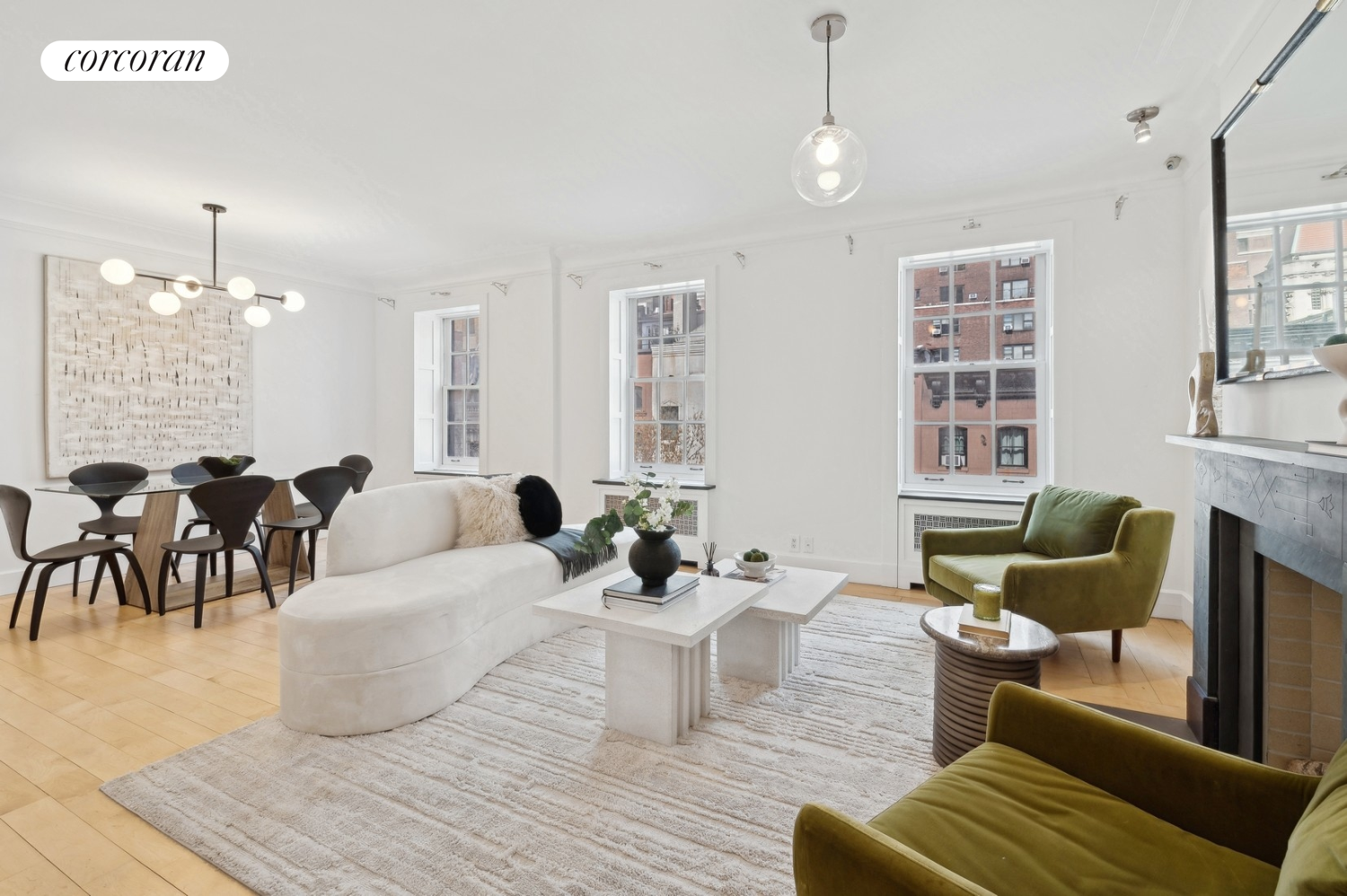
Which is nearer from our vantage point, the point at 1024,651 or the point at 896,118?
the point at 1024,651

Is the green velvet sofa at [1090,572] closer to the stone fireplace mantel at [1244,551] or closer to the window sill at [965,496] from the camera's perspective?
the stone fireplace mantel at [1244,551]

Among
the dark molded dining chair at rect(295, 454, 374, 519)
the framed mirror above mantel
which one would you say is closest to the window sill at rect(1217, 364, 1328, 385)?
the framed mirror above mantel

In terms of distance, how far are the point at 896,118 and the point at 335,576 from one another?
354 centimetres

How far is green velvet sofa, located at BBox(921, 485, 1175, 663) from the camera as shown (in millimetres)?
2904

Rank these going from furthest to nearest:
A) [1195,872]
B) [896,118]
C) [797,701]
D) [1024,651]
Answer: [896,118] < [797,701] < [1024,651] < [1195,872]

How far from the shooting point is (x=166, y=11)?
92.3 inches

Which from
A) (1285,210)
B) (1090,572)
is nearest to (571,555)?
(1090,572)

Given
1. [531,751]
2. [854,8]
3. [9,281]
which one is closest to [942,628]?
[531,751]

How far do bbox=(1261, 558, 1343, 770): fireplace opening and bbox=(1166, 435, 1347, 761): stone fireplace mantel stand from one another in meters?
0.03

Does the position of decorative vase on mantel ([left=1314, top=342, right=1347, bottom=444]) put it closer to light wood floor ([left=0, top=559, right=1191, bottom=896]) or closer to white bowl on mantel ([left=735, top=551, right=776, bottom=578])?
light wood floor ([left=0, top=559, right=1191, bottom=896])

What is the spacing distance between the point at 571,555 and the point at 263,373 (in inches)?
163

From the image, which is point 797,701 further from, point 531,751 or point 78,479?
point 78,479

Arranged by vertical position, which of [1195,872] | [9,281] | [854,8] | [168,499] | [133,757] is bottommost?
[133,757]

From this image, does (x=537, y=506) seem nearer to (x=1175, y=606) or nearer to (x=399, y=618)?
(x=399, y=618)
